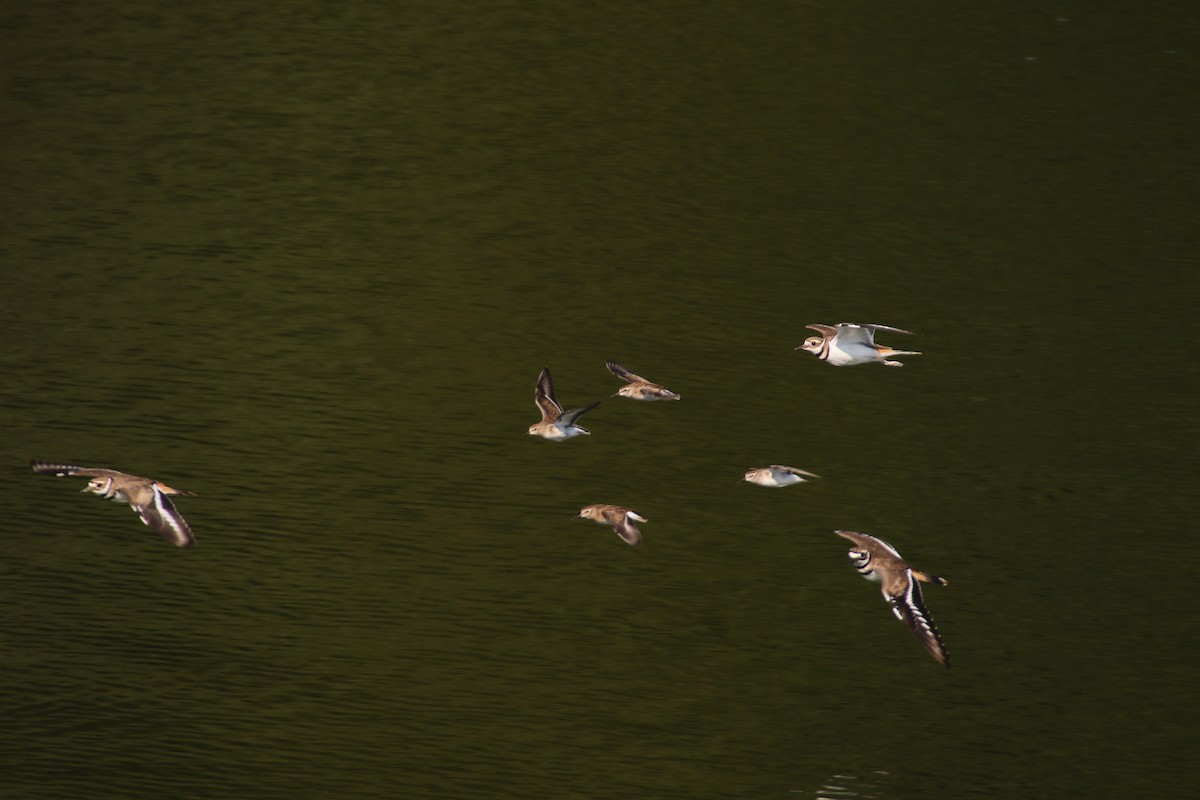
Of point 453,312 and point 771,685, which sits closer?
point 771,685

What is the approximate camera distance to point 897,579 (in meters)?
15.3

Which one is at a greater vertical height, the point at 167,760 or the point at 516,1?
the point at 516,1

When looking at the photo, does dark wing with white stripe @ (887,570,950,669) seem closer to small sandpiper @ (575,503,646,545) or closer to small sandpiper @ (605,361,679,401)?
small sandpiper @ (575,503,646,545)

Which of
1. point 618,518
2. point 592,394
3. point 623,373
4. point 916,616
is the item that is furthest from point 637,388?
point 916,616

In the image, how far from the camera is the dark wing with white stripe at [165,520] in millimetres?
15031

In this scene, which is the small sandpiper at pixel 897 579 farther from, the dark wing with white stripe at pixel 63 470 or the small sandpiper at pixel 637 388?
the dark wing with white stripe at pixel 63 470

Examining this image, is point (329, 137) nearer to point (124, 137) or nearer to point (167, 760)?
point (124, 137)

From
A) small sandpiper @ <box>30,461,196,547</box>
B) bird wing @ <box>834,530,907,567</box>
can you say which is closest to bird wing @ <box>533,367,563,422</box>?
bird wing @ <box>834,530,907,567</box>

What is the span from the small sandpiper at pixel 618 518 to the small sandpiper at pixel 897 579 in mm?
1958

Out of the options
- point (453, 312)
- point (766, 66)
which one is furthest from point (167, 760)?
point (766, 66)

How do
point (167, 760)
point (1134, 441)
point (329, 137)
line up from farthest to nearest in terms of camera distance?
point (329, 137) < point (1134, 441) < point (167, 760)

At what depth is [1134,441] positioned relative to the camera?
67.8ft

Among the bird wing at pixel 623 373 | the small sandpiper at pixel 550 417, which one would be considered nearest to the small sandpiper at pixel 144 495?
the small sandpiper at pixel 550 417

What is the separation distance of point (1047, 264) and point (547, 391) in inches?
365
